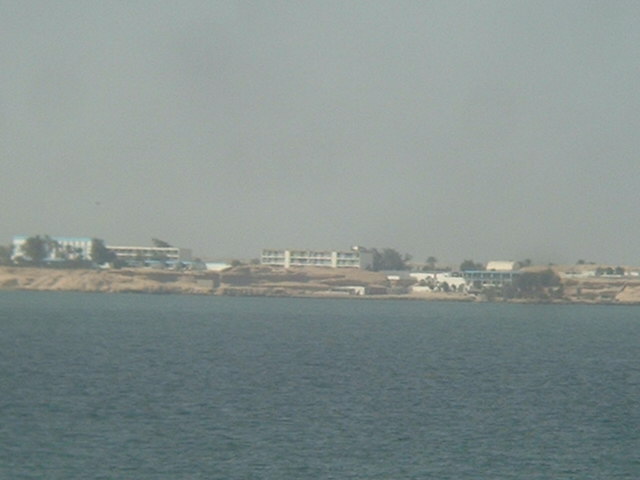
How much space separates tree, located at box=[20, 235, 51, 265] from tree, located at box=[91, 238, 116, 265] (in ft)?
28.3

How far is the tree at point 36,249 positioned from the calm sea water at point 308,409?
122m

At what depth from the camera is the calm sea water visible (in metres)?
28.2

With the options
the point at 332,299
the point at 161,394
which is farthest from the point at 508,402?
the point at 332,299

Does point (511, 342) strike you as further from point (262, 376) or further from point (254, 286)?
point (254, 286)

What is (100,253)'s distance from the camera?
194m

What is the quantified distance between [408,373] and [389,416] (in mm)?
15309

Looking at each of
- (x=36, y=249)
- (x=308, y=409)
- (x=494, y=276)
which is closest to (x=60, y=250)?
(x=36, y=249)

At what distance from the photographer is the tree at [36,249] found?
632ft

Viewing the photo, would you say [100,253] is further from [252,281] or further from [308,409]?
[308,409]

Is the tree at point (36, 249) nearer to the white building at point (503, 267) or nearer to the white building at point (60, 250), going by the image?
the white building at point (60, 250)

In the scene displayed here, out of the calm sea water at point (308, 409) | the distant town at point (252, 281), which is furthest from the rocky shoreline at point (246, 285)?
the calm sea water at point (308, 409)

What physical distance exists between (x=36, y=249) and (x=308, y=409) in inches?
6434

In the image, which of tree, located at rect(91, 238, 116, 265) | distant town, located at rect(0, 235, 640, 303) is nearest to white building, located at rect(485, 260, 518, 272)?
distant town, located at rect(0, 235, 640, 303)

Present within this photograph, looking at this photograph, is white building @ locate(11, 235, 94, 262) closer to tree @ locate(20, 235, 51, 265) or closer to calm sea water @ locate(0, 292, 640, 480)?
tree @ locate(20, 235, 51, 265)
